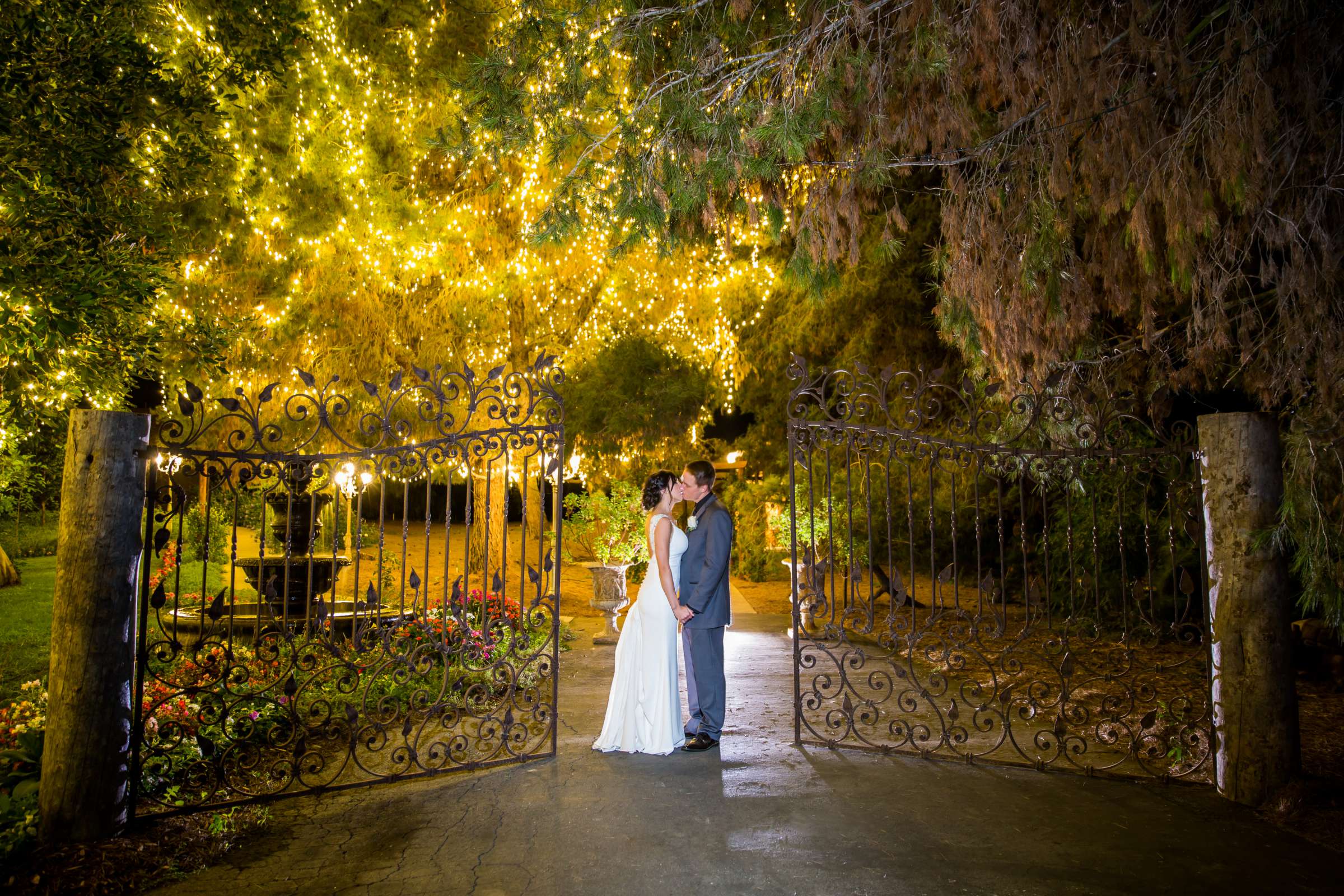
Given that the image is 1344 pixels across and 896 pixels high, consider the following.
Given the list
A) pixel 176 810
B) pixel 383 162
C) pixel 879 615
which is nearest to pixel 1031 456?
pixel 176 810

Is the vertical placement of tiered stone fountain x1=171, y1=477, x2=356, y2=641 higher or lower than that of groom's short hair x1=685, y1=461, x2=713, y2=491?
lower

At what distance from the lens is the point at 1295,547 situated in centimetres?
527

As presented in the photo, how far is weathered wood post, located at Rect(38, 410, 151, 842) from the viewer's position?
4.47 m

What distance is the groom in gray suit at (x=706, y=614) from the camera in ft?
20.4

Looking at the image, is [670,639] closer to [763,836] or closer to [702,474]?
[702,474]

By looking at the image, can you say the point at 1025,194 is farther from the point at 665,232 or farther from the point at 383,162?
the point at 383,162

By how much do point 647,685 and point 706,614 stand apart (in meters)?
0.70

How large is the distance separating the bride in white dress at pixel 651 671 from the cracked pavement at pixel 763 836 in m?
0.18

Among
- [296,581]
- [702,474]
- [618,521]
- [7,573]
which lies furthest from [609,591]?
[7,573]

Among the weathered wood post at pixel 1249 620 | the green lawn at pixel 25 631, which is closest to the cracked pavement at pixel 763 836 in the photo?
the weathered wood post at pixel 1249 620

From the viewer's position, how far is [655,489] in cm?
643

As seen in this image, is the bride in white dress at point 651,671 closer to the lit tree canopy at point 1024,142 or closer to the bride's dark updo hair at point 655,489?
the bride's dark updo hair at point 655,489

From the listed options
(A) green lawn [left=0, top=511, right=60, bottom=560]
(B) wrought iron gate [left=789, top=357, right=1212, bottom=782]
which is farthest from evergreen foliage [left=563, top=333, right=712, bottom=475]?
(A) green lawn [left=0, top=511, right=60, bottom=560]

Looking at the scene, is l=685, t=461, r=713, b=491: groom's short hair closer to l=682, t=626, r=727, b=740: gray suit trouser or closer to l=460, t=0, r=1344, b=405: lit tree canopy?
l=682, t=626, r=727, b=740: gray suit trouser
